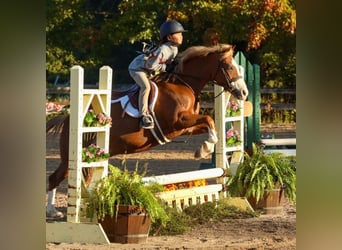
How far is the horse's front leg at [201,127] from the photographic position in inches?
201

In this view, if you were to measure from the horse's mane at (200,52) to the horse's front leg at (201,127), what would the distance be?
14.1 inches

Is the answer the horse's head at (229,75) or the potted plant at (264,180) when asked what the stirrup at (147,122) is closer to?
the horse's head at (229,75)

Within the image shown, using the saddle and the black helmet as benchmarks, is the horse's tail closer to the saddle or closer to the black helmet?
the saddle

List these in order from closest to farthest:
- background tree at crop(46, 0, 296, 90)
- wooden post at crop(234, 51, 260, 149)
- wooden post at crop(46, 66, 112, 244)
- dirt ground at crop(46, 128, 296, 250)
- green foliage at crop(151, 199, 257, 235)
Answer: wooden post at crop(46, 66, 112, 244)
dirt ground at crop(46, 128, 296, 250)
green foliage at crop(151, 199, 257, 235)
wooden post at crop(234, 51, 260, 149)
background tree at crop(46, 0, 296, 90)

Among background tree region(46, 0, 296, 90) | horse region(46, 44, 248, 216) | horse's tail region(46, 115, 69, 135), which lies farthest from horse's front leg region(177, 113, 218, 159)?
background tree region(46, 0, 296, 90)

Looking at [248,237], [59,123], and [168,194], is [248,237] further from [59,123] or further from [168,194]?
[59,123]

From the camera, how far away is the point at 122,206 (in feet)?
13.6

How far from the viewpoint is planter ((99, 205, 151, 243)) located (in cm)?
417

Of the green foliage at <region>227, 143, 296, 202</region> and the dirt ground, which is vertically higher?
the green foliage at <region>227, 143, 296, 202</region>

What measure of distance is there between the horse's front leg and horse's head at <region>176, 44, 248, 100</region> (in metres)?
0.28

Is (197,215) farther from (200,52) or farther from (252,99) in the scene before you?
(252,99)
